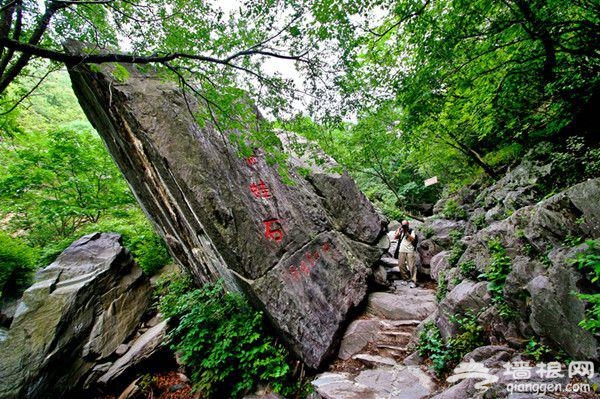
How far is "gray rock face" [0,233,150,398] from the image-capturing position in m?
5.56

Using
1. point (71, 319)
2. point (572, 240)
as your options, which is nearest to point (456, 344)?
point (572, 240)

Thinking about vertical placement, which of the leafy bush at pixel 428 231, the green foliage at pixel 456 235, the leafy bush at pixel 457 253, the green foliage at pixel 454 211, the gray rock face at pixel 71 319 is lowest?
the gray rock face at pixel 71 319

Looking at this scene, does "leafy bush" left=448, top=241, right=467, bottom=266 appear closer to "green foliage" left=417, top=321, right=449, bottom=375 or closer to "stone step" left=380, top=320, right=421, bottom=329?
"stone step" left=380, top=320, right=421, bottom=329

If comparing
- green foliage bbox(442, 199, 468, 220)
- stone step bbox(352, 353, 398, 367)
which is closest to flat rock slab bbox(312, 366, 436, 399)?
stone step bbox(352, 353, 398, 367)

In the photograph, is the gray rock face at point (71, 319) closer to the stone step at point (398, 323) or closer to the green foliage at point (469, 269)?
the stone step at point (398, 323)

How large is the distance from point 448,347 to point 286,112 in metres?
5.27

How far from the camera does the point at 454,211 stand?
1024 centimetres

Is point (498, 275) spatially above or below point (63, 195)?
below

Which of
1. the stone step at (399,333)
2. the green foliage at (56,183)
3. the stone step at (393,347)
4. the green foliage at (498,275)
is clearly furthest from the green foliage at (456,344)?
the green foliage at (56,183)

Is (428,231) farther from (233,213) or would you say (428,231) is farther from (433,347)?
(233,213)

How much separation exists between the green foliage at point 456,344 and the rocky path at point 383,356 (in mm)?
354

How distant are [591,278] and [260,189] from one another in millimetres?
5747

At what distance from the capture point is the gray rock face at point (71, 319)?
219 inches

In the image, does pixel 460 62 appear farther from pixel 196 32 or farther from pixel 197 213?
pixel 197 213
